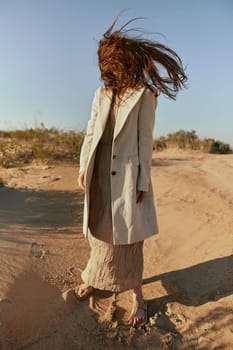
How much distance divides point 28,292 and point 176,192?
3252 millimetres

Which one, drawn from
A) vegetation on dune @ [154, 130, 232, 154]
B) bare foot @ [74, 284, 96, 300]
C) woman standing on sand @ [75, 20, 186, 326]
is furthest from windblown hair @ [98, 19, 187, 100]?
vegetation on dune @ [154, 130, 232, 154]

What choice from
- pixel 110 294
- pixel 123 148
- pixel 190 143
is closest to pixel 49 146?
pixel 190 143

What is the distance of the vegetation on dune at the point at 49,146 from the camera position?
8.41 m

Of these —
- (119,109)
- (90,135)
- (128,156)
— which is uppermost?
(119,109)

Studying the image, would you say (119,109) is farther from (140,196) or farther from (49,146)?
(49,146)

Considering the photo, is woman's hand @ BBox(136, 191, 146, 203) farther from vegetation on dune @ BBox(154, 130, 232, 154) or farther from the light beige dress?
vegetation on dune @ BBox(154, 130, 232, 154)

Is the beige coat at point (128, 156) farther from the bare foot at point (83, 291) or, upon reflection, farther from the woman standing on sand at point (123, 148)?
the bare foot at point (83, 291)

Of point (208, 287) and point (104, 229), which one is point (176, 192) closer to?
point (208, 287)

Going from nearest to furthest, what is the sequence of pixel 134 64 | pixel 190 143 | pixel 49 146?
pixel 134 64, pixel 49 146, pixel 190 143

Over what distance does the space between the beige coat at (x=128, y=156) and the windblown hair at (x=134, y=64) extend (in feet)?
0.26

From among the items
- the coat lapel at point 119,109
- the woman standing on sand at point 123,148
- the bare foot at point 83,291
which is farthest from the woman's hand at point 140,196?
the bare foot at point 83,291

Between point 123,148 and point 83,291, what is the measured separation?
121 cm

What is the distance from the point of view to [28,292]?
286 centimetres

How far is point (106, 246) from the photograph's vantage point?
271 centimetres
